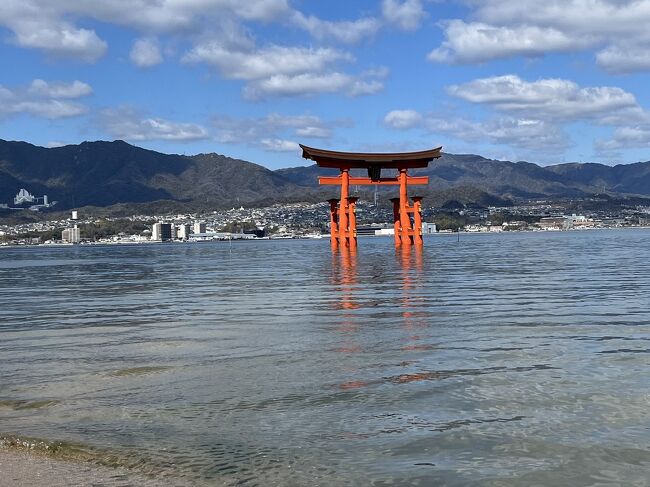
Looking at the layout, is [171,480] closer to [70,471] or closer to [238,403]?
[70,471]

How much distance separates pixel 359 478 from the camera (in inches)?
208

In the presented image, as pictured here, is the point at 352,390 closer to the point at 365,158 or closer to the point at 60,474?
the point at 60,474

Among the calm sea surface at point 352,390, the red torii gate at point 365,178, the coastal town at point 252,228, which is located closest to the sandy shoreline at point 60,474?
the calm sea surface at point 352,390

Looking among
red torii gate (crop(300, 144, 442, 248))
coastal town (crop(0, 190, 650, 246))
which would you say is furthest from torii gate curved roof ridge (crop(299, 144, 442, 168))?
coastal town (crop(0, 190, 650, 246))

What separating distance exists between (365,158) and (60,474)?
5581 cm

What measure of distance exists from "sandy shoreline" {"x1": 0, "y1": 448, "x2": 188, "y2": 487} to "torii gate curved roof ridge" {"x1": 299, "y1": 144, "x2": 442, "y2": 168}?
53357mm

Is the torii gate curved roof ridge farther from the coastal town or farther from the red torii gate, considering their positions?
the coastal town

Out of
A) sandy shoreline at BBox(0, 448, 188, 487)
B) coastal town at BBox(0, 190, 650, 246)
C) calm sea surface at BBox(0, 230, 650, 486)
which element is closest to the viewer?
sandy shoreline at BBox(0, 448, 188, 487)

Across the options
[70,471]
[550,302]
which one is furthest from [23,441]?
[550,302]

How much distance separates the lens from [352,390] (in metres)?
7.86

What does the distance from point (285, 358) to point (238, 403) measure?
2566 millimetres

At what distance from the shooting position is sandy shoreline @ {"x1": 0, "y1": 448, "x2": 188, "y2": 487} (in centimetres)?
514

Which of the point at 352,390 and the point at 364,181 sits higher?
the point at 364,181

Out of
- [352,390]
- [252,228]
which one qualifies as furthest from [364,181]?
[252,228]
